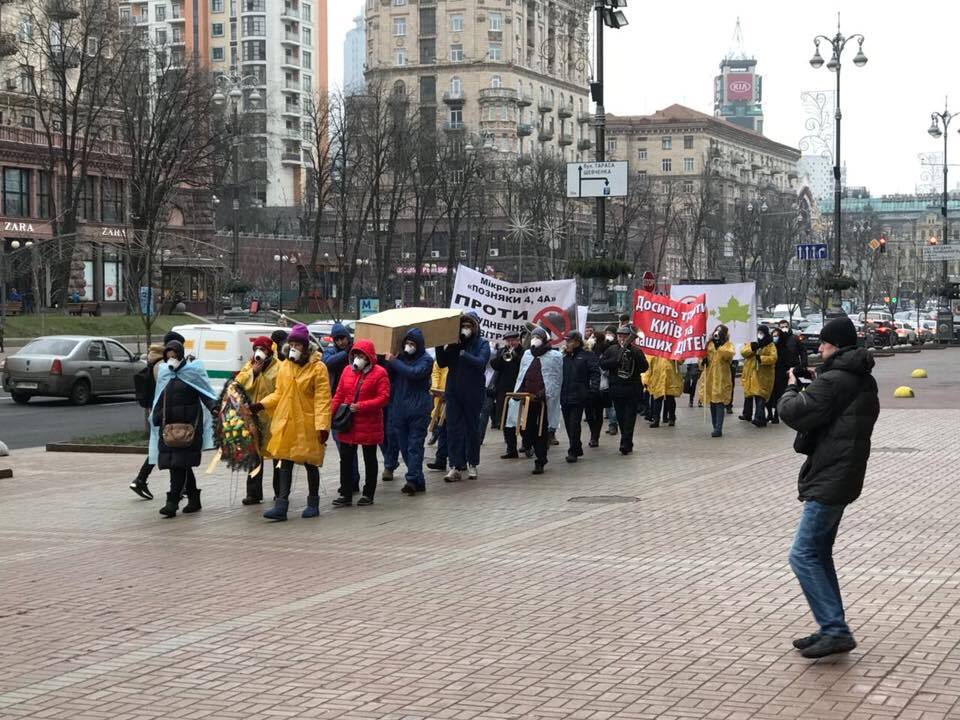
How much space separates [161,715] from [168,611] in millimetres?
2542

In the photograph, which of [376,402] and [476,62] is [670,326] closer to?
[376,402]

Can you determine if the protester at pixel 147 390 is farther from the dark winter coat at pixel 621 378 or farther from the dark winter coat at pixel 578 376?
the dark winter coat at pixel 621 378

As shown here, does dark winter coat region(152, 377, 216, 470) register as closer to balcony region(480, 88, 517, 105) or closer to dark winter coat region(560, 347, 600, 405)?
dark winter coat region(560, 347, 600, 405)

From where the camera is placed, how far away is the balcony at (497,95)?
412ft

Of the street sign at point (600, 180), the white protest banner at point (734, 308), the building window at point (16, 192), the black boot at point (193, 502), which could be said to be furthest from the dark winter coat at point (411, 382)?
the building window at point (16, 192)

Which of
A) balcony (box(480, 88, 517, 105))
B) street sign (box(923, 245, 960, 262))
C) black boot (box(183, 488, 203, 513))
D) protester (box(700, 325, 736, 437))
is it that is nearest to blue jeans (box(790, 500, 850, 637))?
black boot (box(183, 488, 203, 513))

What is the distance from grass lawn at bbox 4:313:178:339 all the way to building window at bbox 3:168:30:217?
34.4 feet

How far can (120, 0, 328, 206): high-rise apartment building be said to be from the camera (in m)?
141

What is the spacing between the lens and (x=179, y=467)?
45.9 ft

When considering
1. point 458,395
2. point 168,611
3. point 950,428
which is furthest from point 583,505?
point 950,428

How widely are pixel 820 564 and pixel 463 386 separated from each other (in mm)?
8815

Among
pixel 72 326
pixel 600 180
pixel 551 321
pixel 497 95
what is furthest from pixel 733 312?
pixel 497 95

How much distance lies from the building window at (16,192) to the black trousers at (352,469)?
55.0 meters

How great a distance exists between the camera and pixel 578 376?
1862cm
